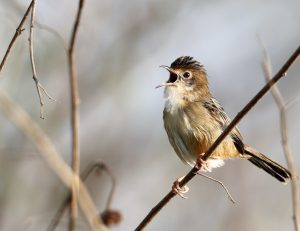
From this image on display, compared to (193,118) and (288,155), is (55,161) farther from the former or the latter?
(288,155)

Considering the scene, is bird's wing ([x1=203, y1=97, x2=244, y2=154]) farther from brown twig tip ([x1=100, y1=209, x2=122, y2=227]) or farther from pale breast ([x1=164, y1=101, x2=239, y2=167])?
brown twig tip ([x1=100, y1=209, x2=122, y2=227])

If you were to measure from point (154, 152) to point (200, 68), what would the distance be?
4671 mm

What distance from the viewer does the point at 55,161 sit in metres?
4.88

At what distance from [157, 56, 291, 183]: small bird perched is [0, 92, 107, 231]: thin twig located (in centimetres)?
107

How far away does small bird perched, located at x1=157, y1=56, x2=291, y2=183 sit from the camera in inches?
217

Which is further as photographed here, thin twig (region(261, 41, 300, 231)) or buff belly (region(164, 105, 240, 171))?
buff belly (region(164, 105, 240, 171))

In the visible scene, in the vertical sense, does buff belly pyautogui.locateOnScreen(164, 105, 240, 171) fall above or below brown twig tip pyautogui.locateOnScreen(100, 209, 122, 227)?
above

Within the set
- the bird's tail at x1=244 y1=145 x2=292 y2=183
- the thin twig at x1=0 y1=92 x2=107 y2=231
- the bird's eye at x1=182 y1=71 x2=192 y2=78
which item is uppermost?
the bird's eye at x1=182 y1=71 x2=192 y2=78

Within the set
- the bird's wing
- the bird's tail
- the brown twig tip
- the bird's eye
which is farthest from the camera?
the bird's tail

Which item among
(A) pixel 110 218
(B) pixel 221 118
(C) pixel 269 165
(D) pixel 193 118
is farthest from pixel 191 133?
(C) pixel 269 165

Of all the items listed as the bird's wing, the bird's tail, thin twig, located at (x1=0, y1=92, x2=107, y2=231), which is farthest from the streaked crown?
thin twig, located at (x1=0, y1=92, x2=107, y2=231)

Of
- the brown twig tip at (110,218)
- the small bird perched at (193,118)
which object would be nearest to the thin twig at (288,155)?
the small bird perched at (193,118)

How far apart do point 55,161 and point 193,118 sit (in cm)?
136

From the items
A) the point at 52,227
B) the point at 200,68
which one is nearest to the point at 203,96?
the point at 200,68
